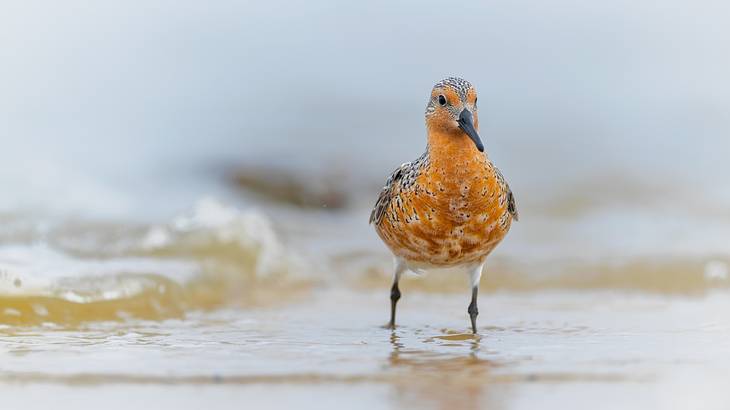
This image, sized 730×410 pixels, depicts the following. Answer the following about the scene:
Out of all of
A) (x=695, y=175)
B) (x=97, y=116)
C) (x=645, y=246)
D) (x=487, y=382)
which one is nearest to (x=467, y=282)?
(x=645, y=246)

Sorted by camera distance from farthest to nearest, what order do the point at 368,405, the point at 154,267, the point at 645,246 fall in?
the point at 645,246, the point at 154,267, the point at 368,405

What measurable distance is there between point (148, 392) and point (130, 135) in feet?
35.3

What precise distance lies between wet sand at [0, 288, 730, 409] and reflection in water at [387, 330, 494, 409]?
0.03ft

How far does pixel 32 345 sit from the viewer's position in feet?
24.1

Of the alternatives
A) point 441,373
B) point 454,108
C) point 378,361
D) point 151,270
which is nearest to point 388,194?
point 454,108

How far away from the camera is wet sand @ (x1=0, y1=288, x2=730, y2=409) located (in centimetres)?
568

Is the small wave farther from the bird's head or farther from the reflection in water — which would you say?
the bird's head

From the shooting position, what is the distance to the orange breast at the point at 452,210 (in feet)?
26.7

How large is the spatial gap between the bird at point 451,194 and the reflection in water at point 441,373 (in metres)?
0.80

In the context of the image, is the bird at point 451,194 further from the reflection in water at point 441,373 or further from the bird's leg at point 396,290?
the reflection in water at point 441,373

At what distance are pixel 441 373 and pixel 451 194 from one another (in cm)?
208

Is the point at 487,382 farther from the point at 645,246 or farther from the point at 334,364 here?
the point at 645,246

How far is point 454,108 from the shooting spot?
26.9 ft

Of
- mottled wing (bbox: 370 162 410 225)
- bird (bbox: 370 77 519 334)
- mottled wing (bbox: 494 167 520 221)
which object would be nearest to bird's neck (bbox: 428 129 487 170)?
bird (bbox: 370 77 519 334)
